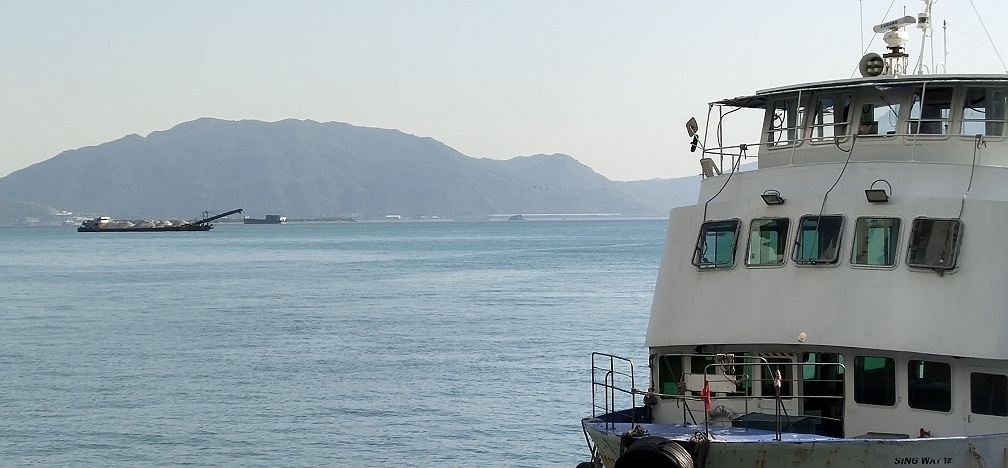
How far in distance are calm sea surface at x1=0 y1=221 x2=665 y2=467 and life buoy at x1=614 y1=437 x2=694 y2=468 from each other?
15997mm

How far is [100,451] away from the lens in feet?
105

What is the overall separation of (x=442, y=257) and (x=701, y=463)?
135 meters

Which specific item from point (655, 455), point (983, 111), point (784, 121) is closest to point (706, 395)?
point (655, 455)

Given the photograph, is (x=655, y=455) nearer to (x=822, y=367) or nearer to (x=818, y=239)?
(x=822, y=367)

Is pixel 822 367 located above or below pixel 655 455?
Result: above

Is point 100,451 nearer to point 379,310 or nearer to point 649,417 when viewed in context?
point 649,417

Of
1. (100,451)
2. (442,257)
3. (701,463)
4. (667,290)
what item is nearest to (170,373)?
(100,451)

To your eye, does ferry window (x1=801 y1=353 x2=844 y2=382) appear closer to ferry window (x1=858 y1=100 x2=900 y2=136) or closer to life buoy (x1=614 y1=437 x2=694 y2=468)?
life buoy (x1=614 y1=437 x2=694 y2=468)

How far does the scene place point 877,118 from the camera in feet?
56.9

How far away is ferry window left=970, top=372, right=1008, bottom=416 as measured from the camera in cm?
1515

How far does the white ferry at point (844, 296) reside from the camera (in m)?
14.9

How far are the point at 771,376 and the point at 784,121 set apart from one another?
13.2ft

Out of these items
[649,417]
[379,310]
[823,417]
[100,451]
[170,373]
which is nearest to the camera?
[823,417]

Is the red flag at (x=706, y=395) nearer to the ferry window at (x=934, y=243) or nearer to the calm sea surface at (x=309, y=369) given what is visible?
the ferry window at (x=934, y=243)
